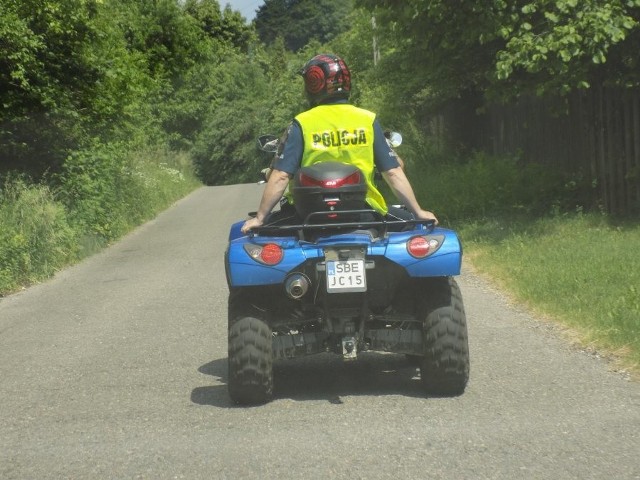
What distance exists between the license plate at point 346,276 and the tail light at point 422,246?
340 millimetres

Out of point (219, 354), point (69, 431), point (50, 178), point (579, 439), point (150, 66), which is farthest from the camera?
point (150, 66)

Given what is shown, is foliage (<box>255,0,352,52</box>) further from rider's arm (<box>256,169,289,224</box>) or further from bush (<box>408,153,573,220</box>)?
rider's arm (<box>256,169,289,224</box>)

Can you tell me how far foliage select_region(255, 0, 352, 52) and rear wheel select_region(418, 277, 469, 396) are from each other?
9755cm

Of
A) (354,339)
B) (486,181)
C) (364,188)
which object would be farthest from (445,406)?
(486,181)

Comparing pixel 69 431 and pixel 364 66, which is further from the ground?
pixel 364 66

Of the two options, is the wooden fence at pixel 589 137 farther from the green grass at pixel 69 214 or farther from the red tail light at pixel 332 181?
the red tail light at pixel 332 181

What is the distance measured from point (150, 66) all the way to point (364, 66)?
12.9 metres

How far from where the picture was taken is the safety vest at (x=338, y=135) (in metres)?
7.14

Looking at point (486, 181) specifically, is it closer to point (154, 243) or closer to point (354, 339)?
point (154, 243)

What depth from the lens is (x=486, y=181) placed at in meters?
19.3

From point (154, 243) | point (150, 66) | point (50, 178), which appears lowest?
point (154, 243)

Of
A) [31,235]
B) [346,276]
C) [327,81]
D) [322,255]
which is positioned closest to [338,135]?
[327,81]

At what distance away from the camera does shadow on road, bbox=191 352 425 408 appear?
7.28 m

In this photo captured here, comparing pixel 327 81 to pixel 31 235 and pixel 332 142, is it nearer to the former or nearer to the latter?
pixel 332 142
